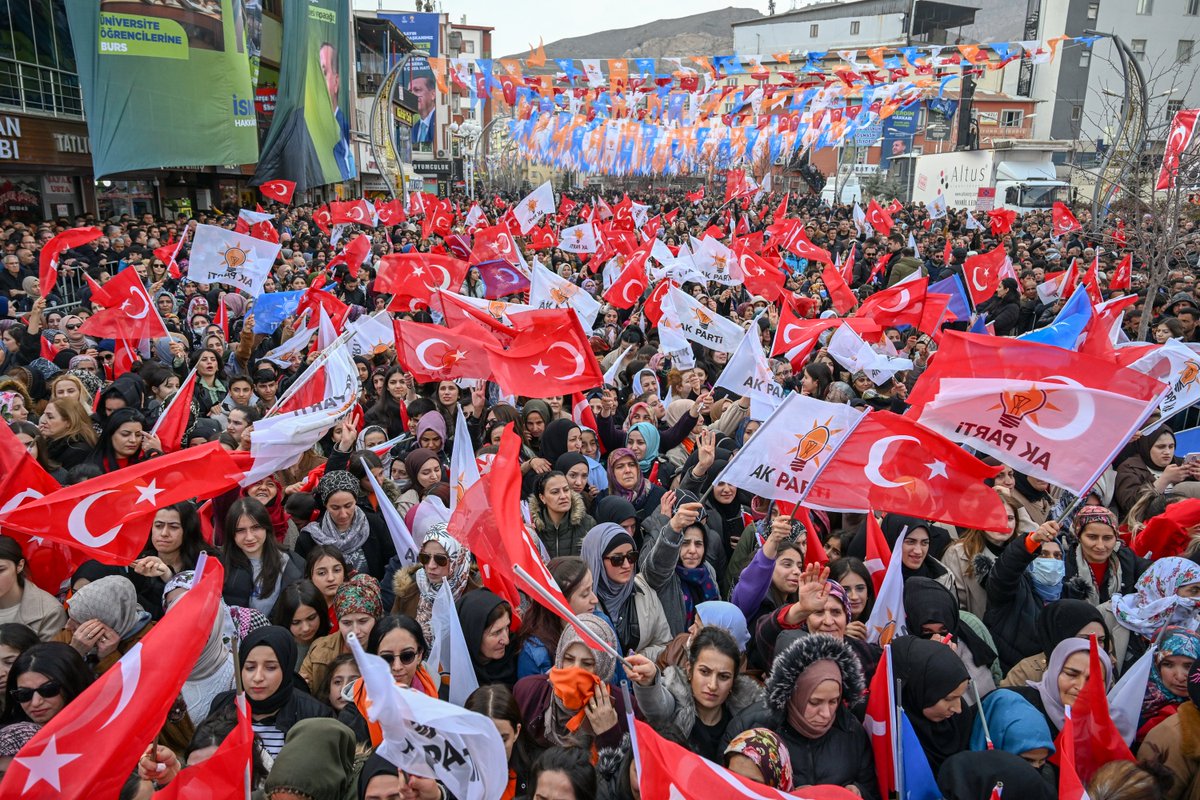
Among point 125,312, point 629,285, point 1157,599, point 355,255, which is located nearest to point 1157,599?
point 1157,599

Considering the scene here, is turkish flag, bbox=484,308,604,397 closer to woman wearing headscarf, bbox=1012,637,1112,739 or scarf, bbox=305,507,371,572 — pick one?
scarf, bbox=305,507,371,572

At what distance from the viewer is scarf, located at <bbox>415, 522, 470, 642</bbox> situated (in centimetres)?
409

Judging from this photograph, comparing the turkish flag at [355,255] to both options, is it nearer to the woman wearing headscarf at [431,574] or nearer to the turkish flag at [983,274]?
the turkish flag at [983,274]

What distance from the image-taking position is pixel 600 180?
89562 mm

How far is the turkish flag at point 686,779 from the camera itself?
2.55m

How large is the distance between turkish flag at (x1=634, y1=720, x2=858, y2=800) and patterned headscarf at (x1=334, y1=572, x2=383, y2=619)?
5.33 ft

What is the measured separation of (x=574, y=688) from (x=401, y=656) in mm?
757

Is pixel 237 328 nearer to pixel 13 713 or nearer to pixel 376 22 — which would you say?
pixel 13 713

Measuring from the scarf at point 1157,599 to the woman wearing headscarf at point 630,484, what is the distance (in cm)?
258

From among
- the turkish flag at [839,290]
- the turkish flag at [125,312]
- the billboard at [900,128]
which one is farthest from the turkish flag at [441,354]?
the billboard at [900,128]

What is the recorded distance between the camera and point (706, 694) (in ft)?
10.8

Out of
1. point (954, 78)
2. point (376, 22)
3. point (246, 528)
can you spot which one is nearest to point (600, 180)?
point (376, 22)

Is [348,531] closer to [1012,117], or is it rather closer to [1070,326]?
[1070,326]

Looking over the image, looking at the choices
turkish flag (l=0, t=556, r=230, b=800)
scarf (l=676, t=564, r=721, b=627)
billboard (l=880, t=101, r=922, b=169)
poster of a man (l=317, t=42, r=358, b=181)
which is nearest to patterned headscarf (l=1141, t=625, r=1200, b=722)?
scarf (l=676, t=564, r=721, b=627)
